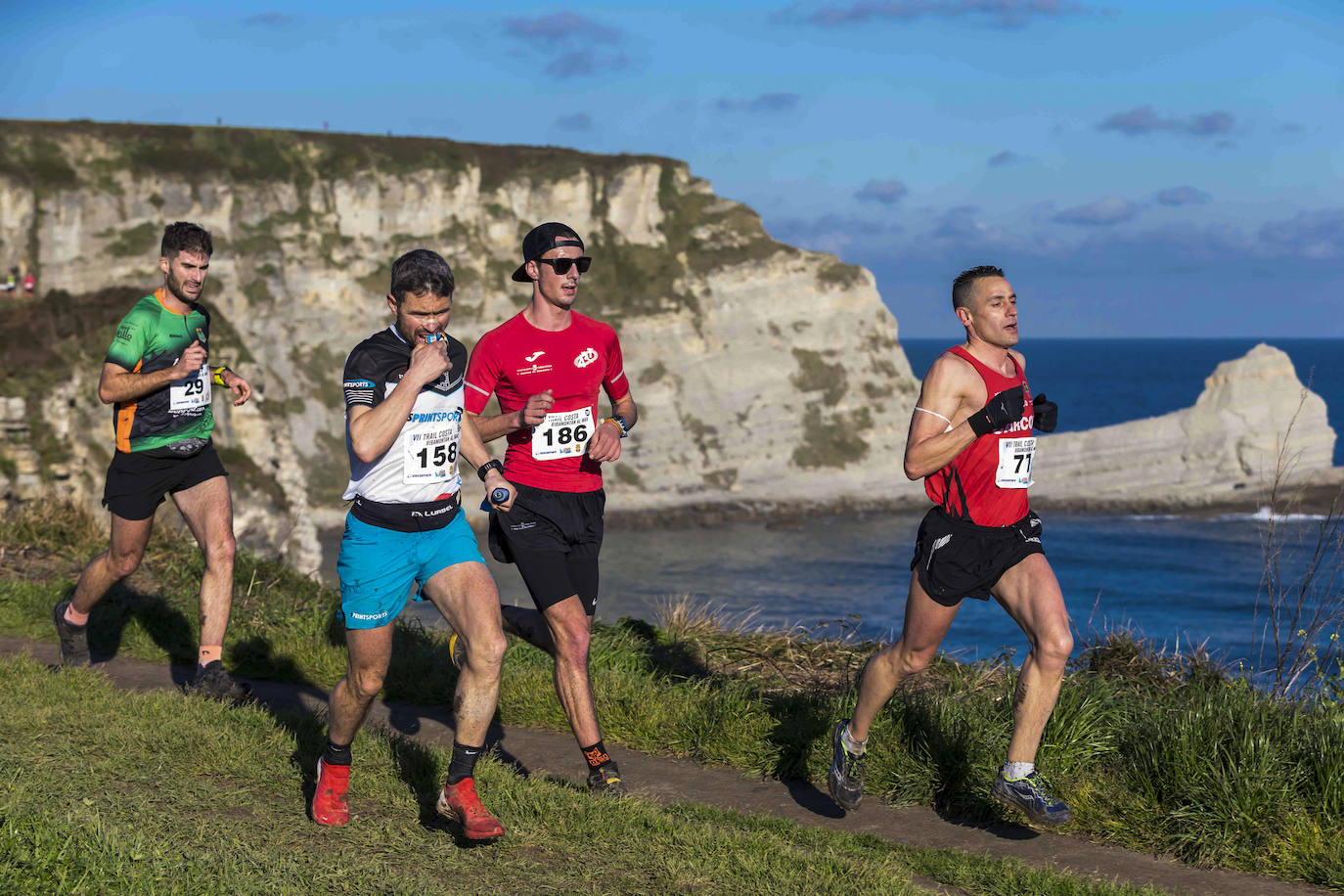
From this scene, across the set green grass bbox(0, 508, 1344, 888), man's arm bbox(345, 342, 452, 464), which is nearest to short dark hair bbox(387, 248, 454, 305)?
man's arm bbox(345, 342, 452, 464)

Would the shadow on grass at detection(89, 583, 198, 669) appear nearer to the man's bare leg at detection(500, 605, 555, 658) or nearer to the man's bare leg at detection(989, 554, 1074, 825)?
the man's bare leg at detection(500, 605, 555, 658)

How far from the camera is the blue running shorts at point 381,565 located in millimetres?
4996

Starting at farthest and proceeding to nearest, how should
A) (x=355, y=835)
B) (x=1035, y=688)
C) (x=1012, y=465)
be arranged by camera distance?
(x=1012, y=465)
(x=1035, y=688)
(x=355, y=835)

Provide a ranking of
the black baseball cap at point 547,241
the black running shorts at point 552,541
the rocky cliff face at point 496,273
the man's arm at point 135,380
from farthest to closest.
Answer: the rocky cliff face at point 496,273, the man's arm at point 135,380, the black baseball cap at point 547,241, the black running shorts at point 552,541

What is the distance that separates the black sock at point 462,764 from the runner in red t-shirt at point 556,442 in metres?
1.02

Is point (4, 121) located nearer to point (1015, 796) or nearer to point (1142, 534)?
point (1142, 534)

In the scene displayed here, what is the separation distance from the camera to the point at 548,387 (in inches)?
243

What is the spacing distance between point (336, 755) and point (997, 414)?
10.7ft

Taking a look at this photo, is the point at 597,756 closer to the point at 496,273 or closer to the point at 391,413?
A: the point at 391,413

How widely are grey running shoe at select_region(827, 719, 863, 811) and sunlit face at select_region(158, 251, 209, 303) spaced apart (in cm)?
466

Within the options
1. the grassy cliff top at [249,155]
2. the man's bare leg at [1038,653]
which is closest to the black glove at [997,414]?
the man's bare leg at [1038,653]

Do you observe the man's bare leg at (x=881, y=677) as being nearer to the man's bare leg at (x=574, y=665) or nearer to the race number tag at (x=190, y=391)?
the man's bare leg at (x=574, y=665)

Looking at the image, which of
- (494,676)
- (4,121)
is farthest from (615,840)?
(4,121)

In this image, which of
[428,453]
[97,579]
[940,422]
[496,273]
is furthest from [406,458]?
[496,273]
